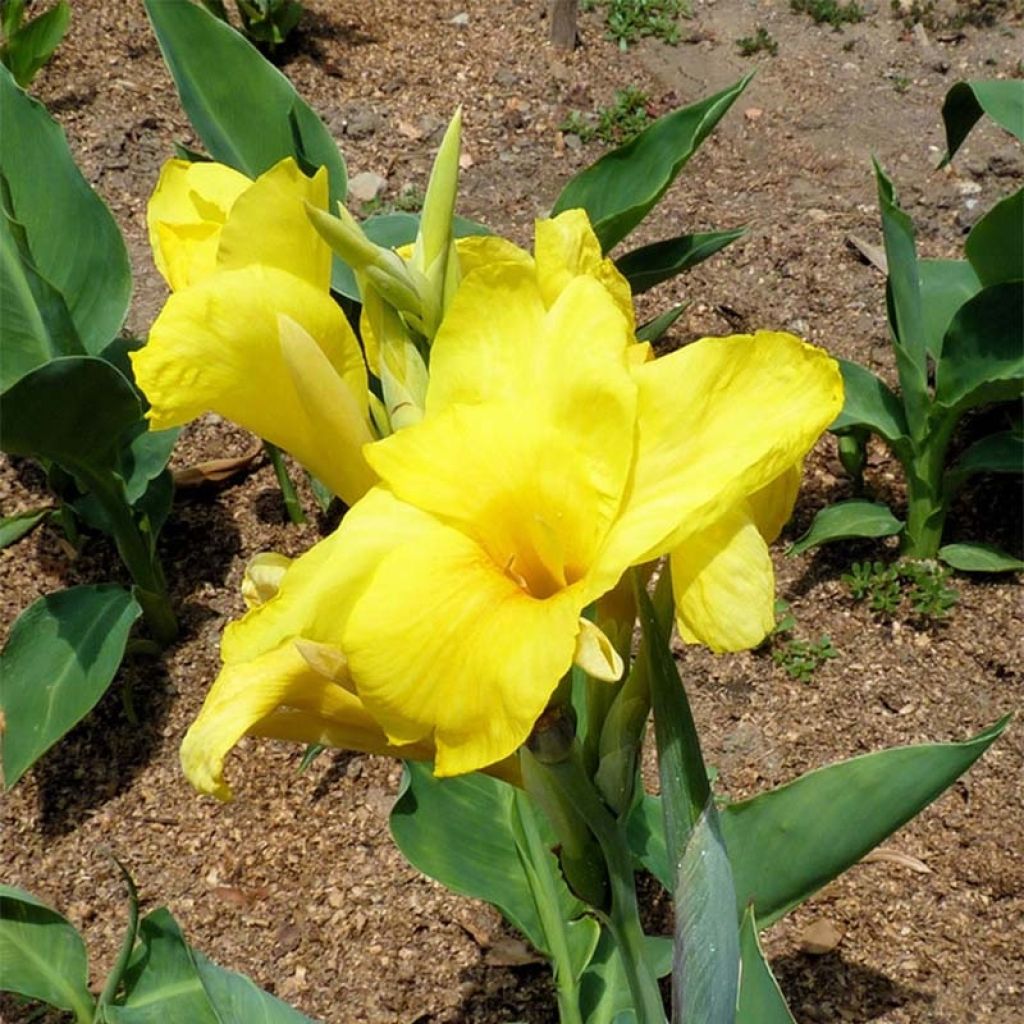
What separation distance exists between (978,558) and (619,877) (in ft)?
4.01

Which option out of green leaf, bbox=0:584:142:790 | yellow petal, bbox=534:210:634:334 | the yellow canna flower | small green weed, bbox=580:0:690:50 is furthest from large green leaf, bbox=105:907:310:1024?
small green weed, bbox=580:0:690:50

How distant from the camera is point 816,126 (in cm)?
260

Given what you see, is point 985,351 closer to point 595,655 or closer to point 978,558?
point 978,558

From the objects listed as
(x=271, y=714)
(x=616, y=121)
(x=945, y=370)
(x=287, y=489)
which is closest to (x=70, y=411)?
(x=287, y=489)

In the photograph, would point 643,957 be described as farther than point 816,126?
No

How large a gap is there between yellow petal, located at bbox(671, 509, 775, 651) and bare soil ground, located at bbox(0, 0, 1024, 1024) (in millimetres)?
980

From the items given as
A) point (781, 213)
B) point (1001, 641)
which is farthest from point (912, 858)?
point (781, 213)

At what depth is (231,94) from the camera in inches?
70.0

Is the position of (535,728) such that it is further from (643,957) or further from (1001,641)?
(1001,641)

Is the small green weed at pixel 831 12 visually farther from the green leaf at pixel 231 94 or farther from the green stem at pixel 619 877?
the green stem at pixel 619 877

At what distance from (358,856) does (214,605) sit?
1.57 ft

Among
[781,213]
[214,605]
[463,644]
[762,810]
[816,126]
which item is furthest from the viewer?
[816,126]

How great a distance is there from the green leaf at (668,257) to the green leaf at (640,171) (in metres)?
0.08

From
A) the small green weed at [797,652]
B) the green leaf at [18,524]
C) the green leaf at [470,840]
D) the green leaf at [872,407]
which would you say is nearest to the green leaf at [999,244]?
Answer: the green leaf at [872,407]
